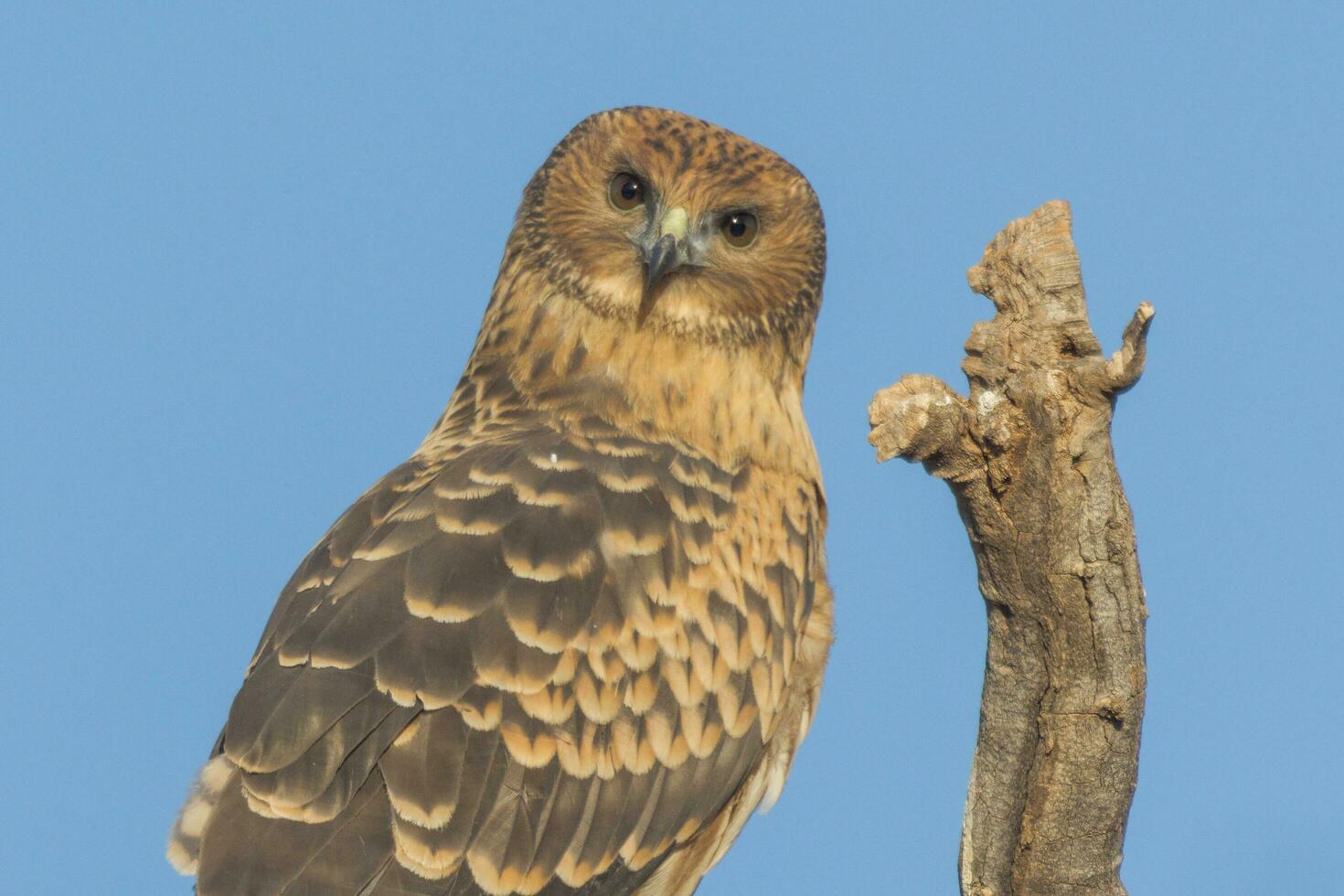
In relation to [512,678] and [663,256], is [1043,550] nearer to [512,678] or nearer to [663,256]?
[663,256]

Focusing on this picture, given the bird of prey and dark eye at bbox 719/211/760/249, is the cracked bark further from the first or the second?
dark eye at bbox 719/211/760/249

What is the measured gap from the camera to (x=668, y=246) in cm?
615

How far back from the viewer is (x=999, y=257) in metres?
5.78

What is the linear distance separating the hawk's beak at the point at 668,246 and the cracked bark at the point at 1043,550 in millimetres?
978

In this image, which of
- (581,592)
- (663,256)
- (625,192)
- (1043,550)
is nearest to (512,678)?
(581,592)

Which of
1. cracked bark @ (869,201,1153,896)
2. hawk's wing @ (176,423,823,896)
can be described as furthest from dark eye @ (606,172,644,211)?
cracked bark @ (869,201,1153,896)

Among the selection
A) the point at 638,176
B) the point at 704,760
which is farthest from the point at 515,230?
the point at 704,760

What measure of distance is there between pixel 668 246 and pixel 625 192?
0.43 metres

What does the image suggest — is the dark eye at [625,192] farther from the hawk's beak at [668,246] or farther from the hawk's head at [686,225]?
the hawk's beak at [668,246]

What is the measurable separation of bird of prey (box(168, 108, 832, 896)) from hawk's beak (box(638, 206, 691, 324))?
12mm

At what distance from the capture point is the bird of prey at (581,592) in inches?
207

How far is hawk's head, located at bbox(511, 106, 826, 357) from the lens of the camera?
6.34 metres

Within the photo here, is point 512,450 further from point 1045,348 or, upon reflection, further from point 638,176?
point 1045,348

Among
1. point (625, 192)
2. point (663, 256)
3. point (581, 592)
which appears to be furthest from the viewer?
point (625, 192)
